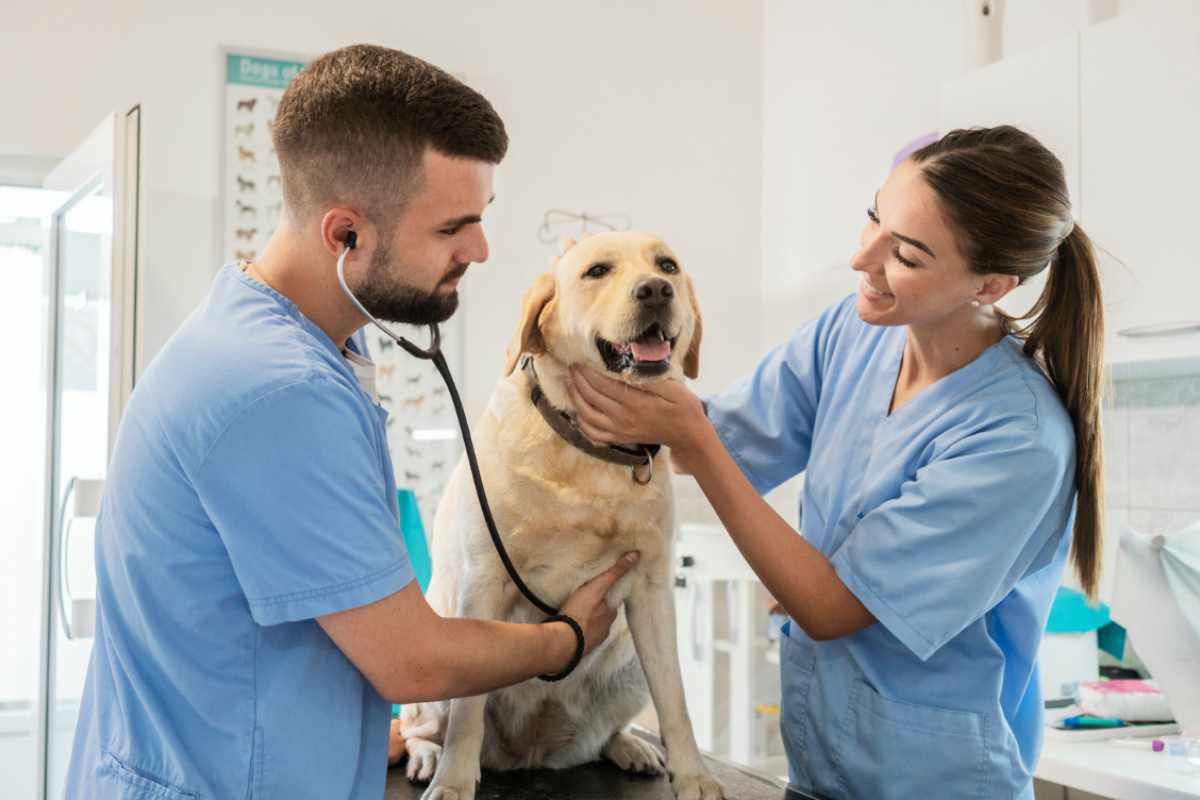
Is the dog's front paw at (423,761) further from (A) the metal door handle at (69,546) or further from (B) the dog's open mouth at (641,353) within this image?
(A) the metal door handle at (69,546)

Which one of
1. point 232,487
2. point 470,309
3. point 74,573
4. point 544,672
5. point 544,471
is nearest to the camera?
point 232,487

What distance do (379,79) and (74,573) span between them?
2.08m

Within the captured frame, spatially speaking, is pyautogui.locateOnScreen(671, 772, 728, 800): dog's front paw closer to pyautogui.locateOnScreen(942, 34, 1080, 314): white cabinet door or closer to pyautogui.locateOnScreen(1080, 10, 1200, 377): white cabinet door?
pyautogui.locateOnScreen(1080, 10, 1200, 377): white cabinet door

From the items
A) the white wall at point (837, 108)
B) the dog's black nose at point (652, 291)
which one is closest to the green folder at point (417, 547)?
the dog's black nose at point (652, 291)

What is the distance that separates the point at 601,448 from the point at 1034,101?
1.64 metres

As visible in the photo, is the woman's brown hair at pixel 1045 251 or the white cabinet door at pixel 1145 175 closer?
the woman's brown hair at pixel 1045 251

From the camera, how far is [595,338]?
1365 mm

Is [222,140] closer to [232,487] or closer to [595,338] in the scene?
[595,338]

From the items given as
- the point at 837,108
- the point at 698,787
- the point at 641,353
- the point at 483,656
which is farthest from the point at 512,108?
the point at 483,656

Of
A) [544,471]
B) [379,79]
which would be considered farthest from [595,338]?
[379,79]

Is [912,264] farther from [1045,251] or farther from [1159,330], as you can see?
[1159,330]

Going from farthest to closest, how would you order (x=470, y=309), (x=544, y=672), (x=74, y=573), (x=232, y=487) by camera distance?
(x=470, y=309) → (x=74, y=573) → (x=544, y=672) → (x=232, y=487)

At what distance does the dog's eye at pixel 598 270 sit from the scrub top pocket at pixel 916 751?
2.11 feet

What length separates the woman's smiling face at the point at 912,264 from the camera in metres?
1.25
